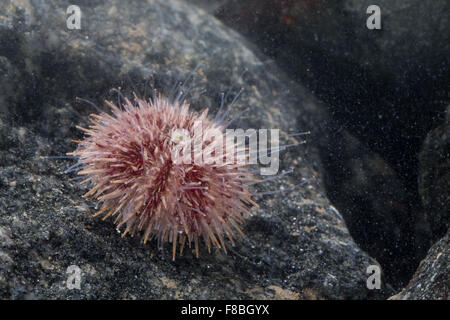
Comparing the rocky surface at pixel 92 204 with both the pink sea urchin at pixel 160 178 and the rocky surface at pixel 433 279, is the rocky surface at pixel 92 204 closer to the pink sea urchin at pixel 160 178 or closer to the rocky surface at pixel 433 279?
the pink sea urchin at pixel 160 178

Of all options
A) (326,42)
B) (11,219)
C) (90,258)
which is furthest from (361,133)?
(11,219)

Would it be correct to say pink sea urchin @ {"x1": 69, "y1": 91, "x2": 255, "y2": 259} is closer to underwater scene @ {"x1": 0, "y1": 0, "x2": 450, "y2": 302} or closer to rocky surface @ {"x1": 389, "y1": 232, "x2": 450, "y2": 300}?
underwater scene @ {"x1": 0, "y1": 0, "x2": 450, "y2": 302}

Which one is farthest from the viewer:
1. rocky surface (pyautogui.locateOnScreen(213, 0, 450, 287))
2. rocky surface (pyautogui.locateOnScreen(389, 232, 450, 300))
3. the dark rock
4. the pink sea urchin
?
rocky surface (pyautogui.locateOnScreen(213, 0, 450, 287))

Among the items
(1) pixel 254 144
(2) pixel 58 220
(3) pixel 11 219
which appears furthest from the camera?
(1) pixel 254 144

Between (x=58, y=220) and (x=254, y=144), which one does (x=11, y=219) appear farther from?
(x=254, y=144)

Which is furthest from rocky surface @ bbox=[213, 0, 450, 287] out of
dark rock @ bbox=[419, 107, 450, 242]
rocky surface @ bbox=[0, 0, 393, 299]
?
rocky surface @ bbox=[0, 0, 393, 299]
